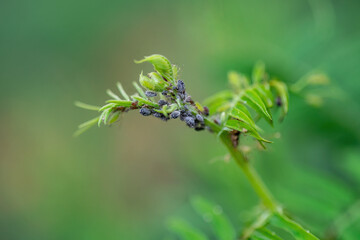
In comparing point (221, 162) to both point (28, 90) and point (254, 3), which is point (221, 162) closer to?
point (254, 3)

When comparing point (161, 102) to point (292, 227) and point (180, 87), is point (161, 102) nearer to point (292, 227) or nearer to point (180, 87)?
point (180, 87)

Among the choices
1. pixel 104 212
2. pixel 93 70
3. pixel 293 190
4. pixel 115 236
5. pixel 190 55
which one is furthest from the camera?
pixel 93 70

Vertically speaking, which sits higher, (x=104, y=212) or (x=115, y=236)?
(x=104, y=212)

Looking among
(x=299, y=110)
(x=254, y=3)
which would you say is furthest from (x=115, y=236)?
(x=254, y=3)

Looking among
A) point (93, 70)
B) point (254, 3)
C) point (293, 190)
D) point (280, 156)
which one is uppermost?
point (93, 70)

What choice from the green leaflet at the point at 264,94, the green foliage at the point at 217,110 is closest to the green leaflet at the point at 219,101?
the green foliage at the point at 217,110

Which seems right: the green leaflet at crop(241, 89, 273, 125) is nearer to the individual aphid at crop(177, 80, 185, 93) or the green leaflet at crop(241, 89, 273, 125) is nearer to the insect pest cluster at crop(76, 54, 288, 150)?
the insect pest cluster at crop(76, 54, 288, 150)

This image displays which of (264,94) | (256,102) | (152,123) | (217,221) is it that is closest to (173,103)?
(256,102)
